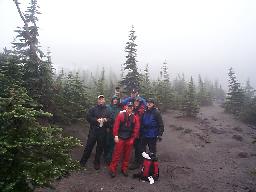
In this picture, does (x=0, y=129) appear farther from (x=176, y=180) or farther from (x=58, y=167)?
(x=176, y=180)

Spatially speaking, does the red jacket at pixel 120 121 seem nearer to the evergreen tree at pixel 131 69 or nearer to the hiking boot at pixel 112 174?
the hiking boot at pixel 112 174

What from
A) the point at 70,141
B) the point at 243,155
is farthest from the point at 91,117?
the point at 243,155

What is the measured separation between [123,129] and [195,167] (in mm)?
4965

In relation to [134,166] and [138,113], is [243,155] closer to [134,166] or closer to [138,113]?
[134,166]

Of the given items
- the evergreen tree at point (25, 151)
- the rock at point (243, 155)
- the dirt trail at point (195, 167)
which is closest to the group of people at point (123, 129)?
the dirt trail at point (195, 167)

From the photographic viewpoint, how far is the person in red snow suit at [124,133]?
39.9ft

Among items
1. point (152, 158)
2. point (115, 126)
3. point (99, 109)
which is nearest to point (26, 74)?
point (99, 109)

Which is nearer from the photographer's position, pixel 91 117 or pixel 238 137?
pixel 91 117

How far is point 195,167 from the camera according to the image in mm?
14711

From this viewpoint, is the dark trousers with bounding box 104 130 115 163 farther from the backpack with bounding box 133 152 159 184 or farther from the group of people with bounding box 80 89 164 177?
the backpack with bounding box 133 152 159 184

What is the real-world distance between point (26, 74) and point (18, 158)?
12.8 m

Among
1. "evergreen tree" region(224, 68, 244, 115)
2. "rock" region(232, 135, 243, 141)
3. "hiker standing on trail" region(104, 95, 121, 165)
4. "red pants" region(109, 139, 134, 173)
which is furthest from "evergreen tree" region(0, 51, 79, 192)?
"evergreen tree" region(224, 68, 244, 115)

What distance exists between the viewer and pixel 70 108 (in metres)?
18.7

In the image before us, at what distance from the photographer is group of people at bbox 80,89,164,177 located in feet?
40.2
